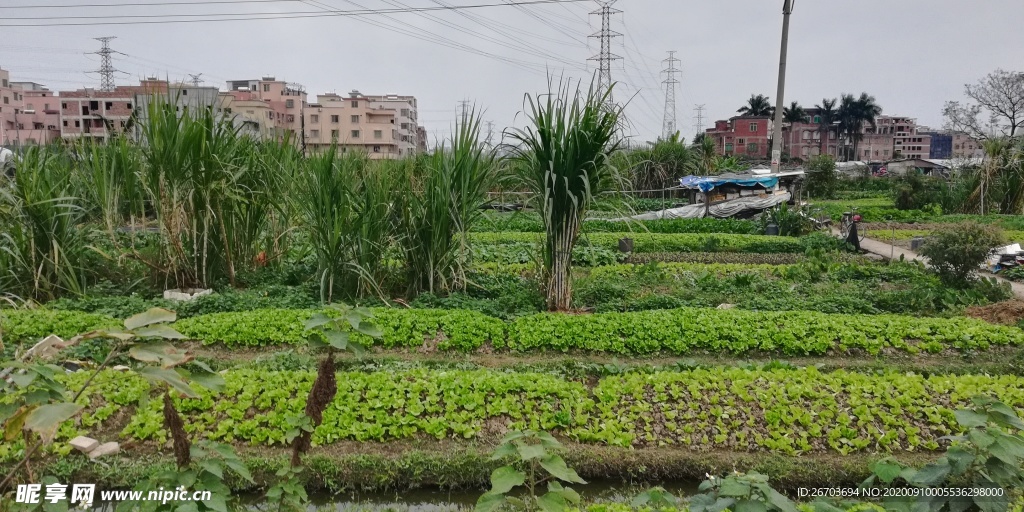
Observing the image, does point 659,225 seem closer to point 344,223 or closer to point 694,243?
point 694,243

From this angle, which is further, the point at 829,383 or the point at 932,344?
the point at 932,344

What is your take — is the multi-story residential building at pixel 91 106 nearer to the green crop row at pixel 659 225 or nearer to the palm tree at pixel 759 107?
the green crop row at pixel 659 225

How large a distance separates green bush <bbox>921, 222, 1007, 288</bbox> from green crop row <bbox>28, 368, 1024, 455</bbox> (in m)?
4.42

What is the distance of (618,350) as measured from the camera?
6520 millimetres

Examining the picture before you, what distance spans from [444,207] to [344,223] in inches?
43.7

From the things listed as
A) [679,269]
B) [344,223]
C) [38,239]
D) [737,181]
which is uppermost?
[737,181]

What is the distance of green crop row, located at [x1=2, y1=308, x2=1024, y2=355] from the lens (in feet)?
21.7

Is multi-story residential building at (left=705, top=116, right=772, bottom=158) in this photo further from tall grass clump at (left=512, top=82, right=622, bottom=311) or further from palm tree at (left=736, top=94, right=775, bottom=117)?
tall grass clump at (left=512, top=82, right=622, bottom=311)

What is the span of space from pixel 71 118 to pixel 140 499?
5805 cm

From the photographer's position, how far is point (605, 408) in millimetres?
4980

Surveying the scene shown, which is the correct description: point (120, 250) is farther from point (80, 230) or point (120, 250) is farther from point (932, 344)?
point (932, 344)

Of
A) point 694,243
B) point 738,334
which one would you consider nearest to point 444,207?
point 738,334

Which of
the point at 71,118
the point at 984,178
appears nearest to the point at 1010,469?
the point at 984,178

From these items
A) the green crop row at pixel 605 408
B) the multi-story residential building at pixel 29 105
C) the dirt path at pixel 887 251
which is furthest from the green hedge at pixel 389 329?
the multi-story residential building at pixel 29 105
